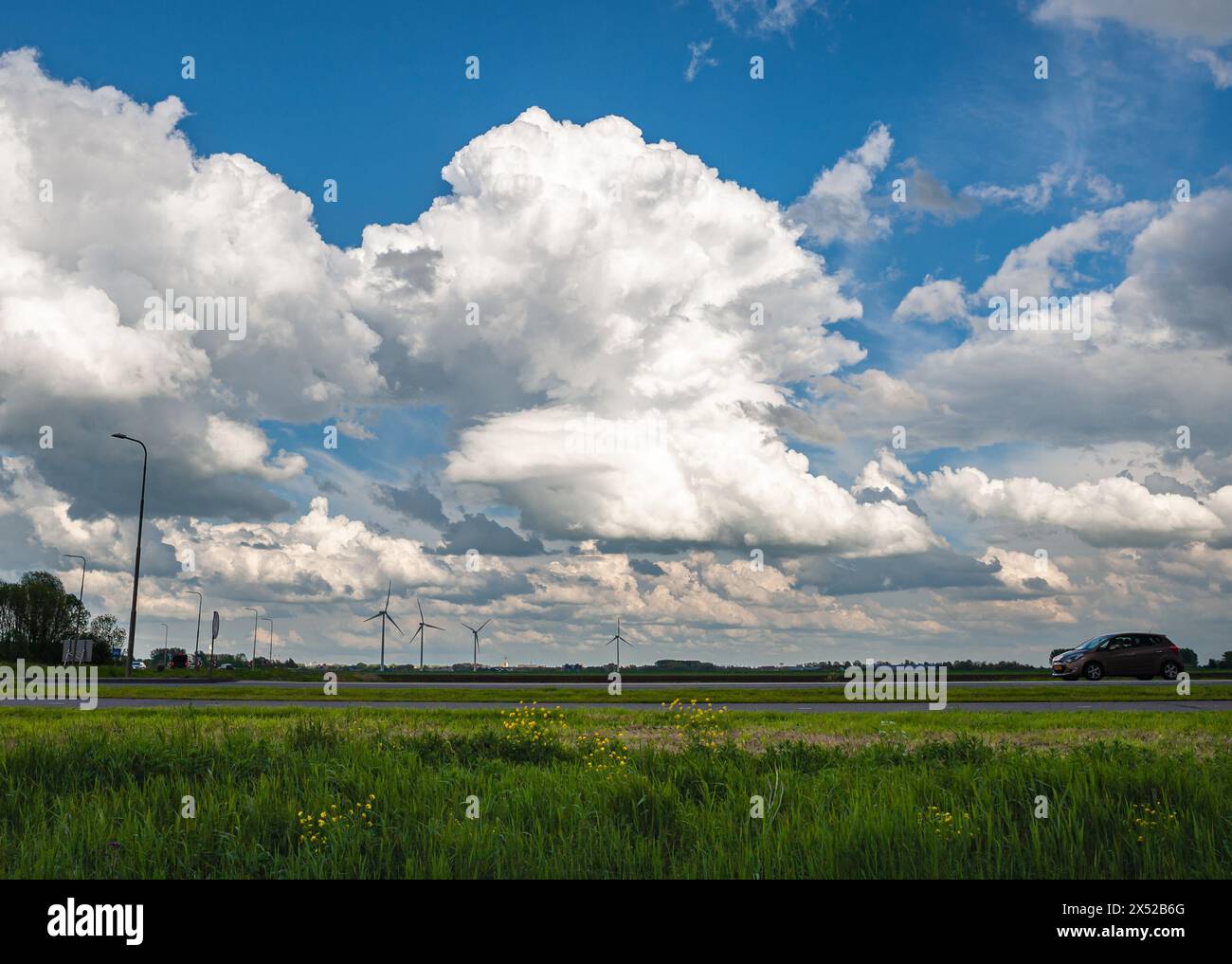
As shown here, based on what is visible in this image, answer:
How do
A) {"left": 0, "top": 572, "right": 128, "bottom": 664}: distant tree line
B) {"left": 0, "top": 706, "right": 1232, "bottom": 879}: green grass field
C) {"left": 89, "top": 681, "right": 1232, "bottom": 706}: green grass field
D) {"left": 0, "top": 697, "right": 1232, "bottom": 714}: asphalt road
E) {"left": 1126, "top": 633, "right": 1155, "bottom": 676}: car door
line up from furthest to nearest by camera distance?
1. {"left": 0, "top": 572, "right": 128, "bottom": 664}: distant tree line
2. {"left": 1126, "top": 633, "right": 1155, "bottom": 676}: car door
3. {"left": 89, "top": 681, "right": 1232, "bottom": 706}: green grass field
4. {"left": 0, "top": 697, "right": 1232, "bottom": 714}: asphalt road
5. {"left": 0, "top": 706, "right": 1232, "bottom": 879}: green grass field

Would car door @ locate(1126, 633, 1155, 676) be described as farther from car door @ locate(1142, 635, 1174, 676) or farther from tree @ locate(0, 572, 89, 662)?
tree @ locate(0, 572, 89, 662)

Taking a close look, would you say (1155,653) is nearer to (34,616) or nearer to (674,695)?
(674,695)

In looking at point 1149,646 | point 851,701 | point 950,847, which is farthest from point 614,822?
point 1149,646

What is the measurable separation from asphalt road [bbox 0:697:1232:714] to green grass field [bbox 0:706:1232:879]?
12141 mm

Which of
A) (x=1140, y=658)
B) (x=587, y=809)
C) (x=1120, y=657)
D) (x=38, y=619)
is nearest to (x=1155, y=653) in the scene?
(x=1140, y=658)

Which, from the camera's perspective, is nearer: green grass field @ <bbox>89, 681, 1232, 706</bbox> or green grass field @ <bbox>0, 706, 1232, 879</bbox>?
green grass field @ <bbox>0, 706, 1232, 879</bbox>

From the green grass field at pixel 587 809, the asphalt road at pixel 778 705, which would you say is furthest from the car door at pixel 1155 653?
the green grass field at pixel 587 809

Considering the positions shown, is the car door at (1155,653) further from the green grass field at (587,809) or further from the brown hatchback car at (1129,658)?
the green grass field at (587,809)

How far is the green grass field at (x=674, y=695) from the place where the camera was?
106 ft

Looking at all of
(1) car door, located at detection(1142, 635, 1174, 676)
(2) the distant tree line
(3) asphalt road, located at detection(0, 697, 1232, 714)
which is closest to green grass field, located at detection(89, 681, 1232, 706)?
(3) asphalt road, located at detection(0, 697, 1232, 714)

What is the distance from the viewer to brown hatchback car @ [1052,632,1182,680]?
43625 mm

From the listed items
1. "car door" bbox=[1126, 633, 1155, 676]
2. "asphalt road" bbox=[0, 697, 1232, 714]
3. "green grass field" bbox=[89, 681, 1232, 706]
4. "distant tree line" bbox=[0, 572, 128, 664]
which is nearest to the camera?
"asphalt road" bbox=[0, 697, 1232, 714]

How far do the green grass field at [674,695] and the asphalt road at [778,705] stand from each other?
4.53ft
